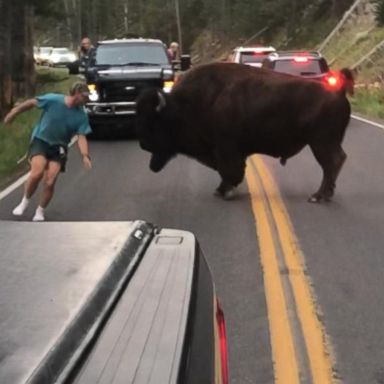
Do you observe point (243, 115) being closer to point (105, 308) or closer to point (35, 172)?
point (35, 172)

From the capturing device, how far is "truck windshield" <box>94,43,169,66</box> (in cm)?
2206

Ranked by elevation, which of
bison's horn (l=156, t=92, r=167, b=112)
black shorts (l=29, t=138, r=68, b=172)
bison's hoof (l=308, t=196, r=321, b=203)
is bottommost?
bison's hoof (l=308, t=196, r=321, b=203)

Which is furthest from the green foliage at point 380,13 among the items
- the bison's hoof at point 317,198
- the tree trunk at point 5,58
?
the bison's hoof at point 317,198

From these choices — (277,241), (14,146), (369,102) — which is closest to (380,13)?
(369,102)

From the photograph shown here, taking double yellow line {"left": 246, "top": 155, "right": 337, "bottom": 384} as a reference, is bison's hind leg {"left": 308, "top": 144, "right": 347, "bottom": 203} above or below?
below

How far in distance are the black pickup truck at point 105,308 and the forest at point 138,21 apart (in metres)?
21.5

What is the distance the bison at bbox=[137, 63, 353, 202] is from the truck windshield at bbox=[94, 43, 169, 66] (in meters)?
9.46

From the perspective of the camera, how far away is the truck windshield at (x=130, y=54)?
72.4ft

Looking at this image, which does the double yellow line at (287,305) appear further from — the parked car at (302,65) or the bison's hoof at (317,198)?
the parked car at (302,65)

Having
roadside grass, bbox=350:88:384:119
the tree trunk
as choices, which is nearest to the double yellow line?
the tree trunk

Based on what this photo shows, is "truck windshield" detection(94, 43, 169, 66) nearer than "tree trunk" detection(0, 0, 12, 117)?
Yes

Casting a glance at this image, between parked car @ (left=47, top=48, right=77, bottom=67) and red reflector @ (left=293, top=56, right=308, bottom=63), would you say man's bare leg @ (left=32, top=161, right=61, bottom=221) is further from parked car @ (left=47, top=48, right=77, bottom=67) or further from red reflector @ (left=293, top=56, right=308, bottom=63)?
parked car @ (left=47, top=48, right=77, bottom=67)

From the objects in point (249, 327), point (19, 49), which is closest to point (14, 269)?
point (249, 327)

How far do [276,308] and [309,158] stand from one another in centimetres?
1057
